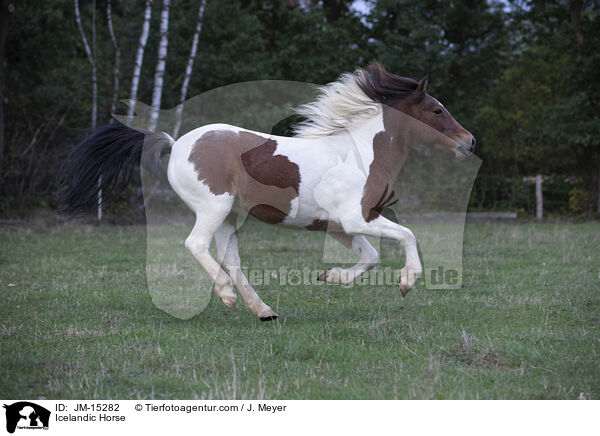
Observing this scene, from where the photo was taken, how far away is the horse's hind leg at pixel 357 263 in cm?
490

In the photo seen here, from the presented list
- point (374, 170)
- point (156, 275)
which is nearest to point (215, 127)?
point (374, 170)

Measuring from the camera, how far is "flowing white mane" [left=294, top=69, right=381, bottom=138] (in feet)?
17.1

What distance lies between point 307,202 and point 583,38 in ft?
52.4

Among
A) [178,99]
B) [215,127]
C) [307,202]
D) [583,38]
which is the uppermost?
[583,38]

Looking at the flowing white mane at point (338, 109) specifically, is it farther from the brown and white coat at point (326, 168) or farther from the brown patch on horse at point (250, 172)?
the brown patch on horse at point (250, 172)

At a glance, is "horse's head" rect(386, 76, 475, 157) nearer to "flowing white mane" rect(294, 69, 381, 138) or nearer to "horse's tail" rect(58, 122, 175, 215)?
"flowing white mane" rect(294, 69, 381, 138)

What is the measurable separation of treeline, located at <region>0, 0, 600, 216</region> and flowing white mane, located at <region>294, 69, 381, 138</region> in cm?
976

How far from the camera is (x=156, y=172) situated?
214 inches

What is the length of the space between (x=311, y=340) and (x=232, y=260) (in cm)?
127

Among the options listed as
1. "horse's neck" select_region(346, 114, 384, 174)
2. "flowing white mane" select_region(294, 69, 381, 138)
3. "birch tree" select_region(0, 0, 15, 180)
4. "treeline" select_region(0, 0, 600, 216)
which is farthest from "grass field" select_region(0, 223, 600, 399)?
"treeline" select_region(0, 0, 600, 216)
